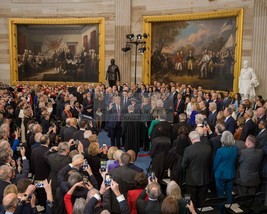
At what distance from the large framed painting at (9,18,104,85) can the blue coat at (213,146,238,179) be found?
17031mm

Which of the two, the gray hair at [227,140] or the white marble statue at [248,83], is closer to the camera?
the gray hair at [227,140]

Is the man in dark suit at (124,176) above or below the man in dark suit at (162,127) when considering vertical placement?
below

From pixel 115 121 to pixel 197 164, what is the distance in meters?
6.03

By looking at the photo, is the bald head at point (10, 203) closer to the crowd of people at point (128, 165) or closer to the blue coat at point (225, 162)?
the crowd of people at point (128, 165)

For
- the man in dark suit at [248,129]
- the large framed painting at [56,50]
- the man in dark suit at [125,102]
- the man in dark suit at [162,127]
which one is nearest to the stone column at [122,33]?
the large framed painting at [56,50]

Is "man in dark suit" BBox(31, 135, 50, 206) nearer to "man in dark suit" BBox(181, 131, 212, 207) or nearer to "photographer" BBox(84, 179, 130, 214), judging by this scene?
"photographer" BBox(84, 179, 130, 214)

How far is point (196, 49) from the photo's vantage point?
21047 mm

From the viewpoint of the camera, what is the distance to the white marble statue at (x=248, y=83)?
16969mm

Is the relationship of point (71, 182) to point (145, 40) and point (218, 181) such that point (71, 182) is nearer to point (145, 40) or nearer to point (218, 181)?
point (218, 181)

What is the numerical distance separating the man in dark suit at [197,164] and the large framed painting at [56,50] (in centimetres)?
1710

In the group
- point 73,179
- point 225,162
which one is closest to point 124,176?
point 73,179

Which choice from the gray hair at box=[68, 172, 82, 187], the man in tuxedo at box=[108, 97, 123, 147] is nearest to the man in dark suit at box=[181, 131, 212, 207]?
the gray hair at box=[68, 172, 82, 187]

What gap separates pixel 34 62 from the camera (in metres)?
25.7

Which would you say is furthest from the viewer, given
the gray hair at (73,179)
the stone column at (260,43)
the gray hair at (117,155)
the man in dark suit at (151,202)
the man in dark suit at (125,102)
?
the stone column at (260,43)
